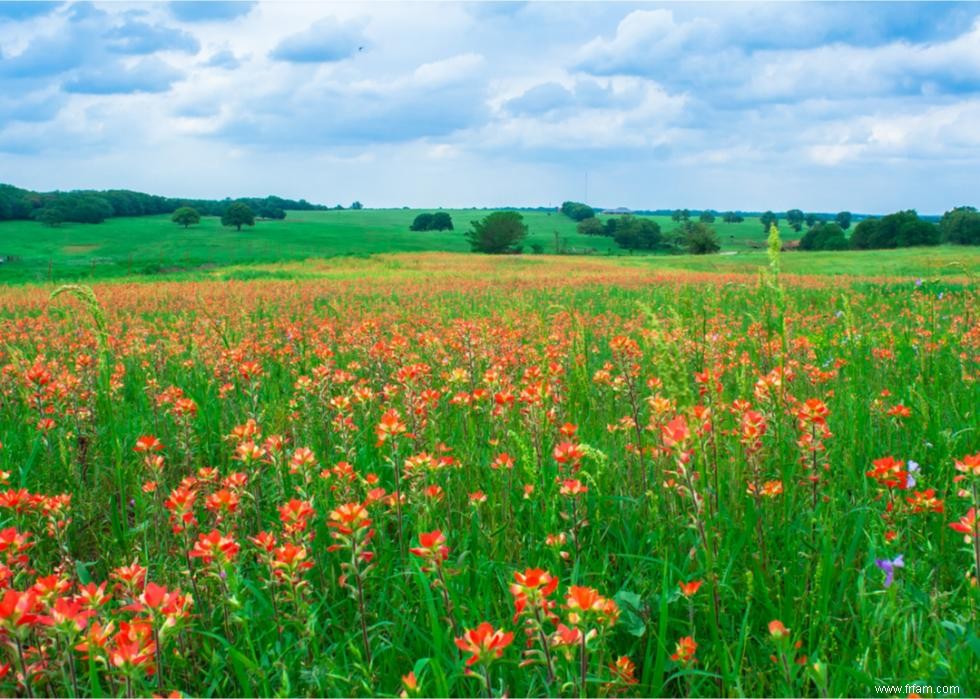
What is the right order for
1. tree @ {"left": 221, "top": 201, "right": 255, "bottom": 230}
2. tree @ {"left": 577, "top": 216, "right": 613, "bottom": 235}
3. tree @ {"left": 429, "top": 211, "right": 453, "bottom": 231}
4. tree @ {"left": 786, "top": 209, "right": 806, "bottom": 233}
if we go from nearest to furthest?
tree @ {"left": 221, "top": 201, "right": 255, "bottom": 230}, tree @ {"left": 577, "top": 216, "right": 613, "bottom": 235}, tree @ {"left": 429, "top": 211, "right": 453, "bottom": 231}, tree @ {"left": 786, "top": 209, "right": 806, "bottom": 233}

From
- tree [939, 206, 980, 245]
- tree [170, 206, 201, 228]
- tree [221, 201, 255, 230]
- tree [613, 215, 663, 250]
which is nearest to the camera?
tree [939, 206, 980, 245]

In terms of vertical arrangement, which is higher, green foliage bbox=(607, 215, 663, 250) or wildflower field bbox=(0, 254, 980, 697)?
green foliage bbox=(607, 215, 663, 250)

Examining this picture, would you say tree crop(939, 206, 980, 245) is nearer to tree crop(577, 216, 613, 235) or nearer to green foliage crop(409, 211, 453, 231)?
tree crop(577, 216, 613, 235)

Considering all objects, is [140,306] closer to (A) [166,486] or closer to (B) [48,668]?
(A) [166,486]

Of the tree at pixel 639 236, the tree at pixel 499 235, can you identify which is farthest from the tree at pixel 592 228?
the tree at pixel 499 235

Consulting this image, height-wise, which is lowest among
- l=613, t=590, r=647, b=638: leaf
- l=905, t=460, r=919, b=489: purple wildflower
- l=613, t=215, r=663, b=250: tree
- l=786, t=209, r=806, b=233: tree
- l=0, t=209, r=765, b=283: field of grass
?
l=613, t=590, r=647, b=638: leaf

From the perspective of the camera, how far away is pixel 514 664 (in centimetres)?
208

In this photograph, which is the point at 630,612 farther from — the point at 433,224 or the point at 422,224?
the point at 422,224

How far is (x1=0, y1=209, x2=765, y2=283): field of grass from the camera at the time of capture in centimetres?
4738

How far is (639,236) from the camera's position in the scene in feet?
331

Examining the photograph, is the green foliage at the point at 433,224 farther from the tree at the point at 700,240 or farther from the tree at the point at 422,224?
the tree at the point at 700,240

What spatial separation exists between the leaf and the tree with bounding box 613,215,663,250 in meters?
101

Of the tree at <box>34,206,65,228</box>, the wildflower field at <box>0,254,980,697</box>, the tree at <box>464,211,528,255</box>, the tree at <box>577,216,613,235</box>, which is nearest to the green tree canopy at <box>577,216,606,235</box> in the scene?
the tree at <box>577,216,613,235</box>

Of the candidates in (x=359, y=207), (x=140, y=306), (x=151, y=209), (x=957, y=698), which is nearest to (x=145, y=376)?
(x=957, y=698)
